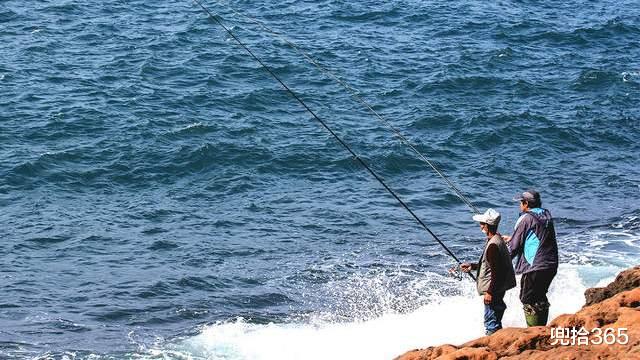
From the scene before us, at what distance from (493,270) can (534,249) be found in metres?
0.58

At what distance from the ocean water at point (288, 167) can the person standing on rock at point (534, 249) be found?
155 inches

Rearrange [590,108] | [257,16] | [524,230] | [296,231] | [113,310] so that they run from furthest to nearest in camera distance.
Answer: [257,16]
[590,108]
[296,231]
[113,310]
[524,230]

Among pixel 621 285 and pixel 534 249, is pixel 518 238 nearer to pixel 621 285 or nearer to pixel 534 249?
pixel 534 249

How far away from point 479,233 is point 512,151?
18.1 ft

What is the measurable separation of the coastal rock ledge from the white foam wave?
4.76m

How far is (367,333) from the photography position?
15883 mm

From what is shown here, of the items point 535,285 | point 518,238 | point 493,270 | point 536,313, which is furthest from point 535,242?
point 536,313

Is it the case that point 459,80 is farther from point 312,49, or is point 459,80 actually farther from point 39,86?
point 39,86

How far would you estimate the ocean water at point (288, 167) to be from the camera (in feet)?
55.2

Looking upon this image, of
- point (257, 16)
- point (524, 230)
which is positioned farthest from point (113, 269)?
point (257, 16)

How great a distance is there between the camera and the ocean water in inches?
662

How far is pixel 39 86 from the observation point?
28844 millimetres

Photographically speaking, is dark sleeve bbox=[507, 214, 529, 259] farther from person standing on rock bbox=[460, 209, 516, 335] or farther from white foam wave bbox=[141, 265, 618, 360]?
white foam wave bbox=[141, 265, 618, 360]

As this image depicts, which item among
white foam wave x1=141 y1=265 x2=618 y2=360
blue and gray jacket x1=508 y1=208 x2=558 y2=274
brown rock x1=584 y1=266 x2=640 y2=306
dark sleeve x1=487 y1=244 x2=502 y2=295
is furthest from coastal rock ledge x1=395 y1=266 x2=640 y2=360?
white foam wave x1=141 y1=265 x2=618 y2=360
